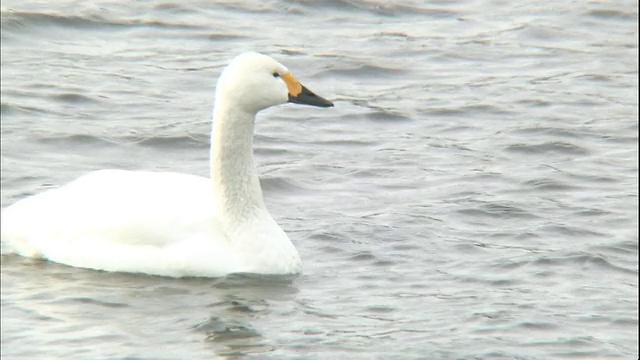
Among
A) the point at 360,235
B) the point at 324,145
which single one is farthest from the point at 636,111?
the point at 360,235

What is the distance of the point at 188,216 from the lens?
965 cm

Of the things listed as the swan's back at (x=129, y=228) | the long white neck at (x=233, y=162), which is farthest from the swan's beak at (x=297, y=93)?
the swan's back at (x=129, y=228)

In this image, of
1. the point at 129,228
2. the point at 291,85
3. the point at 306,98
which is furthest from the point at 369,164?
the point at 129,228

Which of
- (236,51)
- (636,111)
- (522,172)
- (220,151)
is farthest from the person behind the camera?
(236,51)

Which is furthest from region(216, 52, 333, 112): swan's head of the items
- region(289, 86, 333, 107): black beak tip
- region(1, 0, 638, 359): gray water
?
region(1, 0, 638, 359): gray water

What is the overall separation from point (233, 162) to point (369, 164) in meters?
2.93

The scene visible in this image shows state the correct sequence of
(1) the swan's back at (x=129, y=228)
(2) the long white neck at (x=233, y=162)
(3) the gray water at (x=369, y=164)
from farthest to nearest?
(2) the long white neck at (x=233, y=162), (1) the swan's back at (x=129, y=228), (3) the gray water at (x=369, y=164)

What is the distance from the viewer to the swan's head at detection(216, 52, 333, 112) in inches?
376

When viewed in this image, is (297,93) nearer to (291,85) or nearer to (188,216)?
(291,85)

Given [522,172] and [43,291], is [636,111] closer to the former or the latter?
[522,172]

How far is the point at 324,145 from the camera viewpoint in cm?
1321

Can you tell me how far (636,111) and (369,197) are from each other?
13.6ft

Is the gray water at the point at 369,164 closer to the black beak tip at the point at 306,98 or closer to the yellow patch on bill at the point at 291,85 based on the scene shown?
the black beak tip at the point at 306,98

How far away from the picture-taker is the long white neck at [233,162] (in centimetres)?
966
